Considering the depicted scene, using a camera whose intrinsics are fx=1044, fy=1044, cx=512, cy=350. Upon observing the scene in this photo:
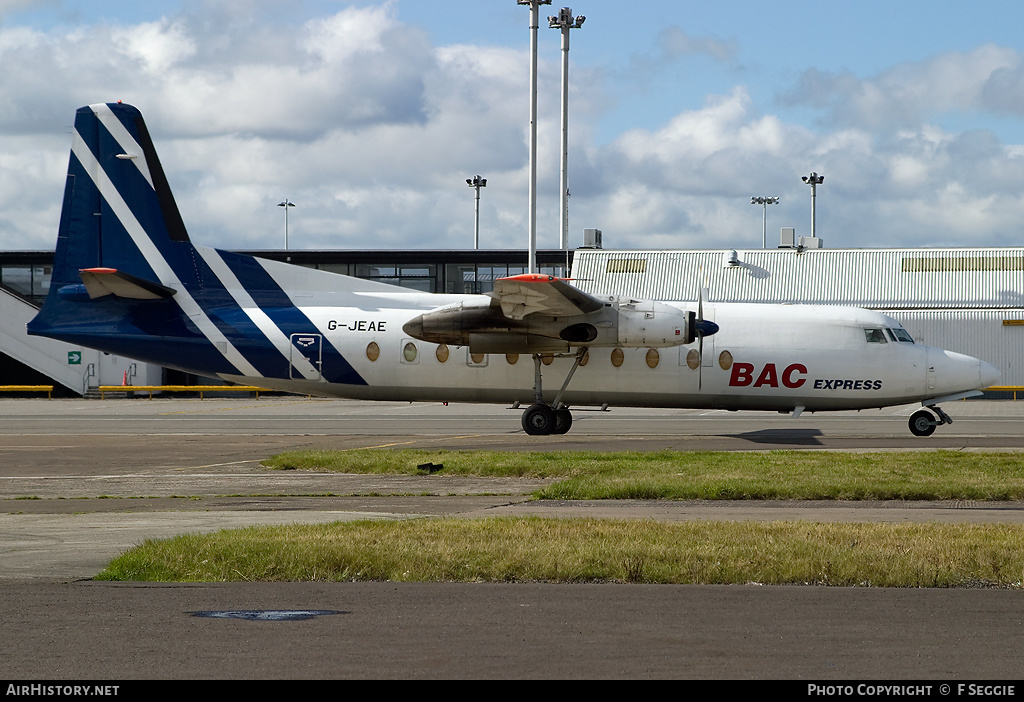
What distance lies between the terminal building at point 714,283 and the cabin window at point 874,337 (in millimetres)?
24633

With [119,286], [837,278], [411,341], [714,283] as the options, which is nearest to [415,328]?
[411,341]

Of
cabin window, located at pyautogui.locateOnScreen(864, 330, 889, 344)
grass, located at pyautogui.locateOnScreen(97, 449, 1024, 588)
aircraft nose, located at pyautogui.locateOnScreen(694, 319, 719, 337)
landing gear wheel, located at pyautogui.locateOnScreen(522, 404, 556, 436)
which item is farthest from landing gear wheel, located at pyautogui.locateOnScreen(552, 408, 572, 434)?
grass, located at pyautogui.locateOnScreen(97, 449, 1024, 588)

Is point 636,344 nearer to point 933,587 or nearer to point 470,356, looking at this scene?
point 470,356

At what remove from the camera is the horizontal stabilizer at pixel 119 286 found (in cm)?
2545

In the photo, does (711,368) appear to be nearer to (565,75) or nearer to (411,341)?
(411,341)

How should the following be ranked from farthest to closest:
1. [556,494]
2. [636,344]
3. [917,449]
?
[636,344], [917,449], [556,494]

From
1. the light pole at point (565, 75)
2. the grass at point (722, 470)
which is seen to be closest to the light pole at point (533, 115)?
the light pole at point (565, 75)

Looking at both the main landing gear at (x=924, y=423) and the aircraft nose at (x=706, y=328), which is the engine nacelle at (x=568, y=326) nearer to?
the aircraft nose at (x=706, y=328)

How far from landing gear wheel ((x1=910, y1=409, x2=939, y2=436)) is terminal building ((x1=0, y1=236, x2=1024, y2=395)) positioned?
24.8 metres

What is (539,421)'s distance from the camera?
26516 millimetres

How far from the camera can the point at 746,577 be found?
8.95 meters

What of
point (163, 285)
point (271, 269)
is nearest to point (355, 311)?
point (271, 269)

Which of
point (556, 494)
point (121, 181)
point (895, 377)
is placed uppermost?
point (121, 181)

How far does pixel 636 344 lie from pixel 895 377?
6.79 metres
